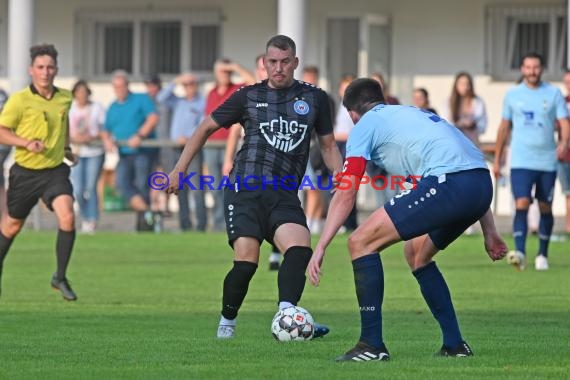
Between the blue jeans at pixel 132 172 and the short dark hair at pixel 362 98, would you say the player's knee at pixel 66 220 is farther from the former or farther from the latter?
the blue jeans at pixel 132 172

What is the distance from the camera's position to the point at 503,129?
17.2 m

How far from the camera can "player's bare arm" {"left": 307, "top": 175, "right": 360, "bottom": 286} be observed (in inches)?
348

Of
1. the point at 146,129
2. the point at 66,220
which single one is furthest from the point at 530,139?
the point at 146,129

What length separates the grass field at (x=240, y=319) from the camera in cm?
885

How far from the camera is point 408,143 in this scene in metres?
9.02

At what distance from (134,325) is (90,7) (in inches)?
709

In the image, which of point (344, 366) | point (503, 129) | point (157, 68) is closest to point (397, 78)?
point (157, 68)

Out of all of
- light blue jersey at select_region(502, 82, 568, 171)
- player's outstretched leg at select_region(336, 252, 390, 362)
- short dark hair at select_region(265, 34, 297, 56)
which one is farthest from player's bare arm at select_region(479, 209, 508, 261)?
light blue jersey at select_region(502, 82, 568, 171)

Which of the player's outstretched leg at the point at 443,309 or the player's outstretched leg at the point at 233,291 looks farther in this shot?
the player's outstretched leg at the point at 233,291

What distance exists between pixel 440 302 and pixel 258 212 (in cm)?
181

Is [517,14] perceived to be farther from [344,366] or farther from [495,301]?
[344,366]

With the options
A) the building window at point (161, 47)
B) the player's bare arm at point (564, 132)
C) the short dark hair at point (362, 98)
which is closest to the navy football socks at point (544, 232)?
the player's bare arm at point (564, 132)

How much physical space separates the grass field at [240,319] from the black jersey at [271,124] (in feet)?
3.99

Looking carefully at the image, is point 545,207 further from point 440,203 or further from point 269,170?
point 440,203
